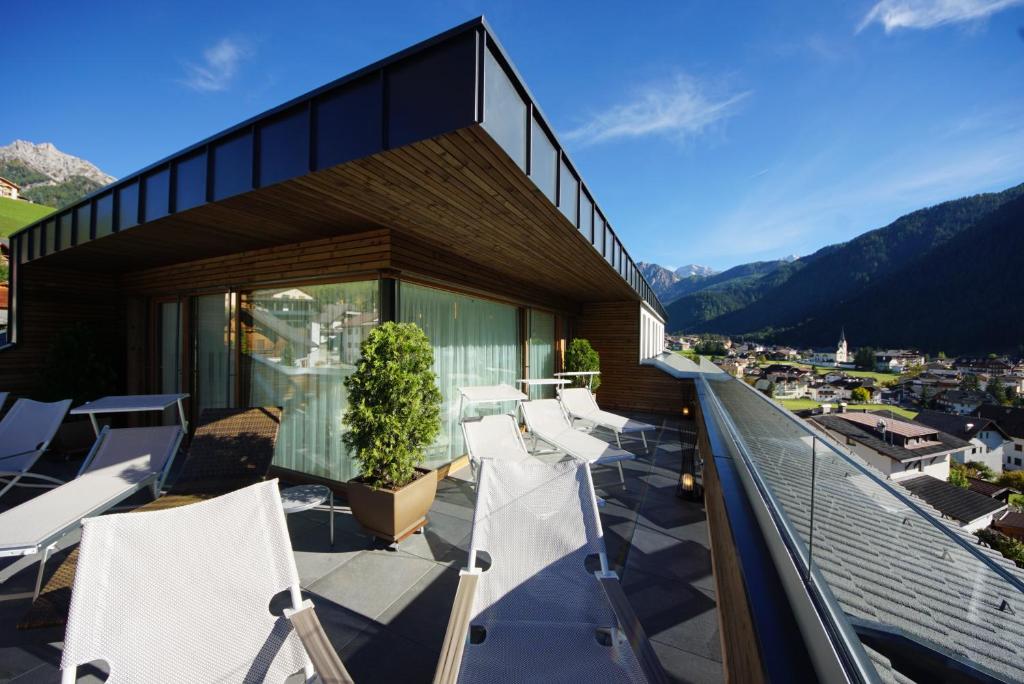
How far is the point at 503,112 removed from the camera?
2.35 meters

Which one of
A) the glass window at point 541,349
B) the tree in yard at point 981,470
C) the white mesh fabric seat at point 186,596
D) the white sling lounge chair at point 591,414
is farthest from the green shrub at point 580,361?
the tree in yard at point 981,470

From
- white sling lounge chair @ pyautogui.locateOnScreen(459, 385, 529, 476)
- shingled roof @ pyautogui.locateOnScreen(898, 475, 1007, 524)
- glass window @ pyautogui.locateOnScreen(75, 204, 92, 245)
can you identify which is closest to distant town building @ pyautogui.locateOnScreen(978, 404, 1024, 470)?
shingled roof @ pyautogui.locateOnScreen(898, 475, 1007, 524)

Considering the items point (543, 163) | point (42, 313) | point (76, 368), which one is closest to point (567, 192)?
point (543, 163)

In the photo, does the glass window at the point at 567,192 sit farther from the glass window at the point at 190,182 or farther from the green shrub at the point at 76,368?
the green shrub at the point at 76,368

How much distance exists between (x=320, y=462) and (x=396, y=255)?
247cm

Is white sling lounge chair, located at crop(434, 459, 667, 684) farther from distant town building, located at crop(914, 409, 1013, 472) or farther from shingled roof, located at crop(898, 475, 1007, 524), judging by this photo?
distant town building, located at crop(914, 409, 1013, 472)

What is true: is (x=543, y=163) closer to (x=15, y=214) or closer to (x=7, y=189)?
(x=15, y=214)

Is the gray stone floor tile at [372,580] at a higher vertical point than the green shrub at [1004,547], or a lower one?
lower

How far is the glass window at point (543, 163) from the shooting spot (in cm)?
283

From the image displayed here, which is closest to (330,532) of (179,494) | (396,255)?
(179,494)

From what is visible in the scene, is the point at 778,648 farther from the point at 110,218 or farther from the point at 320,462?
the point at 110,218

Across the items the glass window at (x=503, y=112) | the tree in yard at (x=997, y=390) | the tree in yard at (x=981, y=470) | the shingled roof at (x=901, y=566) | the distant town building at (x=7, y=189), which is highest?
the distant town building at (x=7, y=189)

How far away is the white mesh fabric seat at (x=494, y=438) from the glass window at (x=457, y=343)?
0.69 metres

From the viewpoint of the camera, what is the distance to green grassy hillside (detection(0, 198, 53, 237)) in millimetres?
29625
